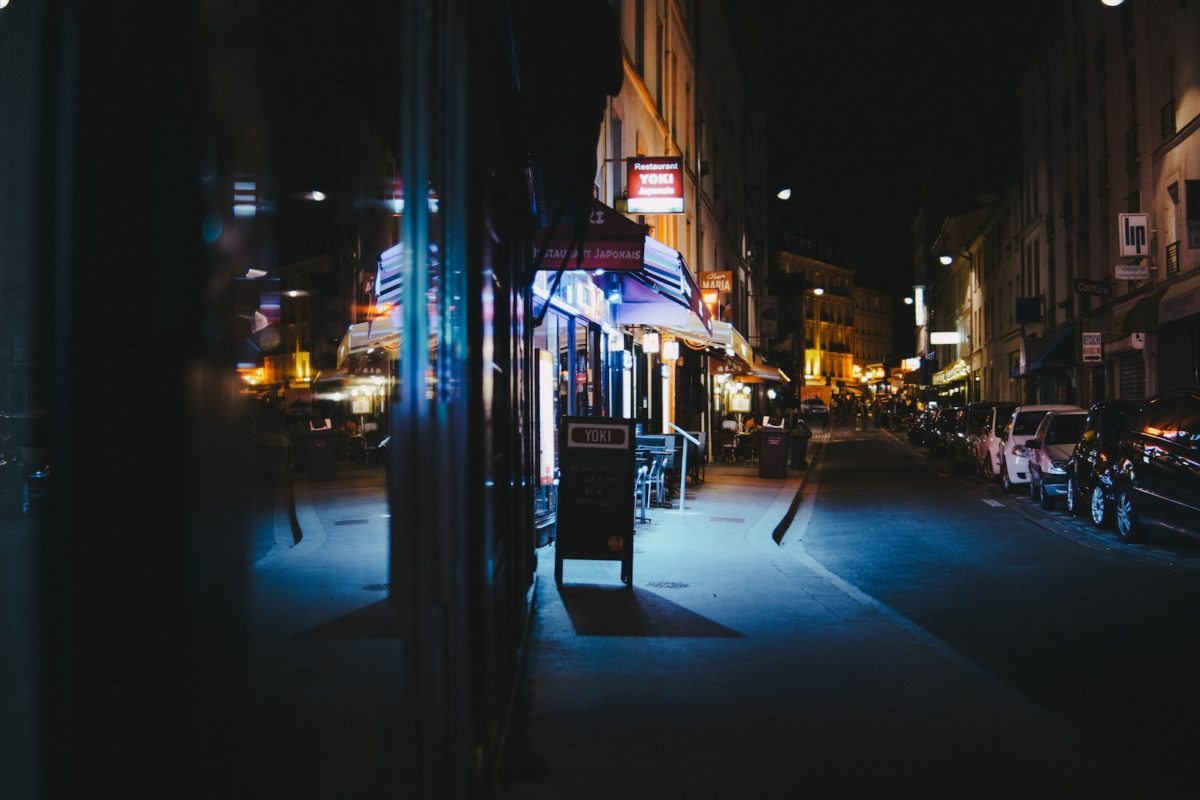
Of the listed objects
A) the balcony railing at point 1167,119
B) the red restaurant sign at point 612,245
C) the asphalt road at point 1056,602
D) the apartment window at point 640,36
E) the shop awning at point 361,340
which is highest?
the apartment window at point 640,36

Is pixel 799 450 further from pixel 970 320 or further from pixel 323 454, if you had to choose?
pixel 970 320

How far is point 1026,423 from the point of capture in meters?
21.5

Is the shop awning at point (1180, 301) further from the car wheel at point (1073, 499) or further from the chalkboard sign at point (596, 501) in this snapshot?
the chalkboard sign at point (596, 501)

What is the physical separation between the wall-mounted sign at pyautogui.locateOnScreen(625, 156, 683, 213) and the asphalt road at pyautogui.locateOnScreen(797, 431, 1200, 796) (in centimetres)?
621

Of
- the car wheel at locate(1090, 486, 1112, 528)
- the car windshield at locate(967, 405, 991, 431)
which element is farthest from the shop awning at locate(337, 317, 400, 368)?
the car windshield at locate(967, 405, 991, 431)

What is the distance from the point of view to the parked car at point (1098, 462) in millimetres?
13992

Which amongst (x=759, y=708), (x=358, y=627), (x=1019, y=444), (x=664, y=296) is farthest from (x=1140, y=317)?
(x=358, y=627)

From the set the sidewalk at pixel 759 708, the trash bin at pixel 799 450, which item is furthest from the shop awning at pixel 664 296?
the trash bin at pixel 799 450

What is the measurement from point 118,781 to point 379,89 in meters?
3.59

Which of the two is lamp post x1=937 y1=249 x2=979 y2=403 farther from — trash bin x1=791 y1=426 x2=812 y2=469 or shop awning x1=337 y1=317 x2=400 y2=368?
shop awning x1=337 y1=317 x2=400 y2=368

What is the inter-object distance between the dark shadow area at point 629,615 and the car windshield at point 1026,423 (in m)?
14.6

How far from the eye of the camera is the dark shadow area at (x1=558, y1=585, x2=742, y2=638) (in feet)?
24.7

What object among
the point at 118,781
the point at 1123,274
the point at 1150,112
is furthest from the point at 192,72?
the point at 1150,112

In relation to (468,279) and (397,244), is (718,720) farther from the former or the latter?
(397,244)
